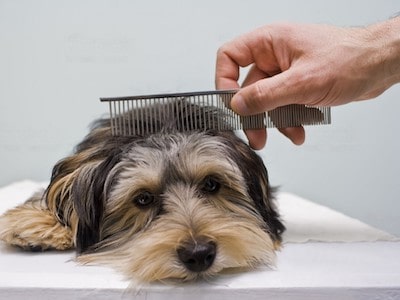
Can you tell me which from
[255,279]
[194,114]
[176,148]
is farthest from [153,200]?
[255,279]

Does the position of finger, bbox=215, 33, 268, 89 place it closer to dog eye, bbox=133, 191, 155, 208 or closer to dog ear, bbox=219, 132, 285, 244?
dog ear, bbox=219, 132, 285, 244

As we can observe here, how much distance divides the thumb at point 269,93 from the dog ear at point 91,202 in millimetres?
419

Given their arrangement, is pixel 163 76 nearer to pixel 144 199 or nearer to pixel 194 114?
pixel 194 114

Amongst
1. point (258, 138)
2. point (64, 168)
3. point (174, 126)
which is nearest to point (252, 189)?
point (258, 138)

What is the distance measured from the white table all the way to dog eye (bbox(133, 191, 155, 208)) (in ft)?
0.75

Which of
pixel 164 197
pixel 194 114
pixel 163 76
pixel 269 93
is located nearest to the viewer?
pixel 269 93

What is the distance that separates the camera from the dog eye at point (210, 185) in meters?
1.63

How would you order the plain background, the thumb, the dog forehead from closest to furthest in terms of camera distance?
the thumb → the dog forehead → the plain background

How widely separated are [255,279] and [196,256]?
156 millimetres

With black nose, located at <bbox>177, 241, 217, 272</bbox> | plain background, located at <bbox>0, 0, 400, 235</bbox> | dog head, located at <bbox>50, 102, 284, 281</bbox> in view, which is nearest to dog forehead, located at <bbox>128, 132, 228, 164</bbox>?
dog head, located at <bbox>50, 102, 284, 281</bbox>

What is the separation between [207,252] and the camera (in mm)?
1322

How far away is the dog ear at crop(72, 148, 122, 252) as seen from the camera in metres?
1.63

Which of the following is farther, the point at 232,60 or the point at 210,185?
the point at 232,60

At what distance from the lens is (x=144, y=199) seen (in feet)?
5.25
